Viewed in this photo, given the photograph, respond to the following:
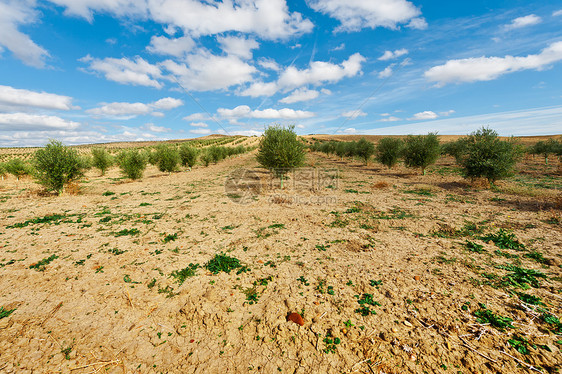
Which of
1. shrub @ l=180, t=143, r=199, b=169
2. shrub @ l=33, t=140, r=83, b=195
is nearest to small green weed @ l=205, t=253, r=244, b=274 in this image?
shrub @ l=33, t=140, r=83, b=195

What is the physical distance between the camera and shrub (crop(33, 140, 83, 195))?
16.7m

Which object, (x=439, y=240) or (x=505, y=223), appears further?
(x=505, y=223)

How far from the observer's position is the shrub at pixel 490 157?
16.4 m

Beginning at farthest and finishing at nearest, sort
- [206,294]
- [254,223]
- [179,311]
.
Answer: [254,223] < [206,294] < [179,311]

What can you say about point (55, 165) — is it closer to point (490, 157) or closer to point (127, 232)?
point (127, 232)

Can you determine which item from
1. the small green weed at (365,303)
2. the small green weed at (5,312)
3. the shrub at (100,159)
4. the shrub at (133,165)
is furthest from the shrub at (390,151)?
the shrub at (100,159)

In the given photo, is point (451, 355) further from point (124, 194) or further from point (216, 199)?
point (124, 194)

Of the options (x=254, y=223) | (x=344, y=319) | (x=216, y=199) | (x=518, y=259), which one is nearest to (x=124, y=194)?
(x=216, y=199)

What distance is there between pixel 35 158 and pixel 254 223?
19997mm

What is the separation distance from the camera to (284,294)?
5754 mm

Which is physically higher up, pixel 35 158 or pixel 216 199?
pixel 35 158

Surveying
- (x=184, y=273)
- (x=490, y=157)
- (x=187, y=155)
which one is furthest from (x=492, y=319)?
(x=187, y=155)

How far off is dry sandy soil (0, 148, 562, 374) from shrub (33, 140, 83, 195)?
22.4ft

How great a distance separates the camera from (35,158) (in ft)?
55.0
